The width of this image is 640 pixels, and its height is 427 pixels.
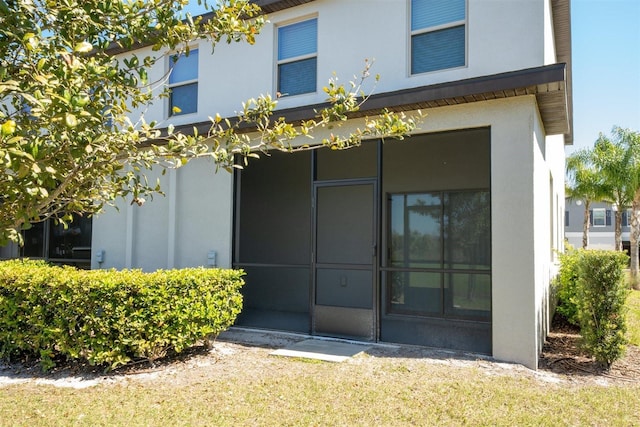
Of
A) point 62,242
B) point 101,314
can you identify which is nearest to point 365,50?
point 101,314

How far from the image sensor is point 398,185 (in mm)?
9133

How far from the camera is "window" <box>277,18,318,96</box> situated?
8.32m

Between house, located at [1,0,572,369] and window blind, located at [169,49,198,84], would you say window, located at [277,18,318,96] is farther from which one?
window blind, located at [169,49,198,84]

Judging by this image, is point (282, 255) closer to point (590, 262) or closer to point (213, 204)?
point (213, 204)

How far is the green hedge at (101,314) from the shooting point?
5.77m

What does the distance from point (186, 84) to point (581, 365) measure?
8.25 meters

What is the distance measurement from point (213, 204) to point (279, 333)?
2.58 m

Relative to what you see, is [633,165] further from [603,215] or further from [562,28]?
[603,215]

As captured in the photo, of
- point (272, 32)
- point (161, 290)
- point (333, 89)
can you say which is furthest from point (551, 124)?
point (161, 290)

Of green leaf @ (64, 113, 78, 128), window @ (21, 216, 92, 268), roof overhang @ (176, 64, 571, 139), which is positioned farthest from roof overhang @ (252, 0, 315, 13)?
green leaf @ (64, 113, 78, 128)

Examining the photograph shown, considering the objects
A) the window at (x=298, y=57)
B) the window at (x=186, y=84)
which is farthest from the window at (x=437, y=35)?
the window at (x=186, y=84)

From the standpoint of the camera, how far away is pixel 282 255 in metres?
11.1

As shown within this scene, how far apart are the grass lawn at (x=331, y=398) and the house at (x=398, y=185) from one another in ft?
3.46

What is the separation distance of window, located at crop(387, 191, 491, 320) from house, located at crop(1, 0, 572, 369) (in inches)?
0.9
